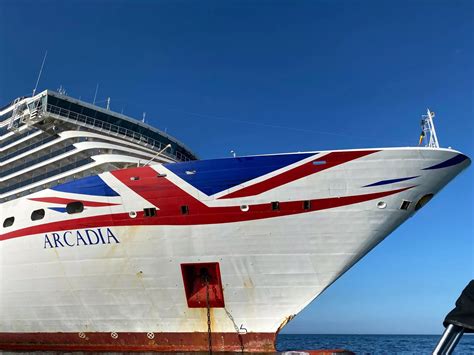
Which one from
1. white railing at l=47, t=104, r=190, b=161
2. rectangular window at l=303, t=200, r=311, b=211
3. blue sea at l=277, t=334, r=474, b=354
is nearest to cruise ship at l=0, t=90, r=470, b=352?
rectangular window at l=303, t=200, r=311, b=211

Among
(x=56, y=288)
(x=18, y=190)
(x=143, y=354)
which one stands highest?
(x=18, y=190)

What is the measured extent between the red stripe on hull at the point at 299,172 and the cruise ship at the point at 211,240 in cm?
3

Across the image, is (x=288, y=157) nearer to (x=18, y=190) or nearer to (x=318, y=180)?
(x=318, y=180)

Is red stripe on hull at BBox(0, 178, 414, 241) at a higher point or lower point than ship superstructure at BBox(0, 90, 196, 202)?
lower

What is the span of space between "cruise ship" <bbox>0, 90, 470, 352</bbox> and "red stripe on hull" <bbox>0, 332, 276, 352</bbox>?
0.03 metres

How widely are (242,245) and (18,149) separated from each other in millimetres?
12625

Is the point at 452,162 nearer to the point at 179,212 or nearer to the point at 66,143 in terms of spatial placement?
the point at 179,212

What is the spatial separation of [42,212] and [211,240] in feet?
19.8

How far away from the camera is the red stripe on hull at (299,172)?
11.5 meters

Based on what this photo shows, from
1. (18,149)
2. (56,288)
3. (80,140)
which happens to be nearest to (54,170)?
(80,140)

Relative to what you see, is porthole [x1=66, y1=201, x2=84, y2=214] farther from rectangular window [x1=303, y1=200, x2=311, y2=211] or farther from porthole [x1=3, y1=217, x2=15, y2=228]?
rectangular window [x1=303, y1=200, x2=311, y2=211]

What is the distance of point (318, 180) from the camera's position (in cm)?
1157

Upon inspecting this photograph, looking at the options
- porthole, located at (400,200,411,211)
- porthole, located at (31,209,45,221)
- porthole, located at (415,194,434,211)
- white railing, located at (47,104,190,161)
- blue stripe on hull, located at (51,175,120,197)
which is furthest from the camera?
white railing, located at (47,104,190,161)

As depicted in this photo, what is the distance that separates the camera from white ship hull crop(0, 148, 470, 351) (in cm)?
1152
